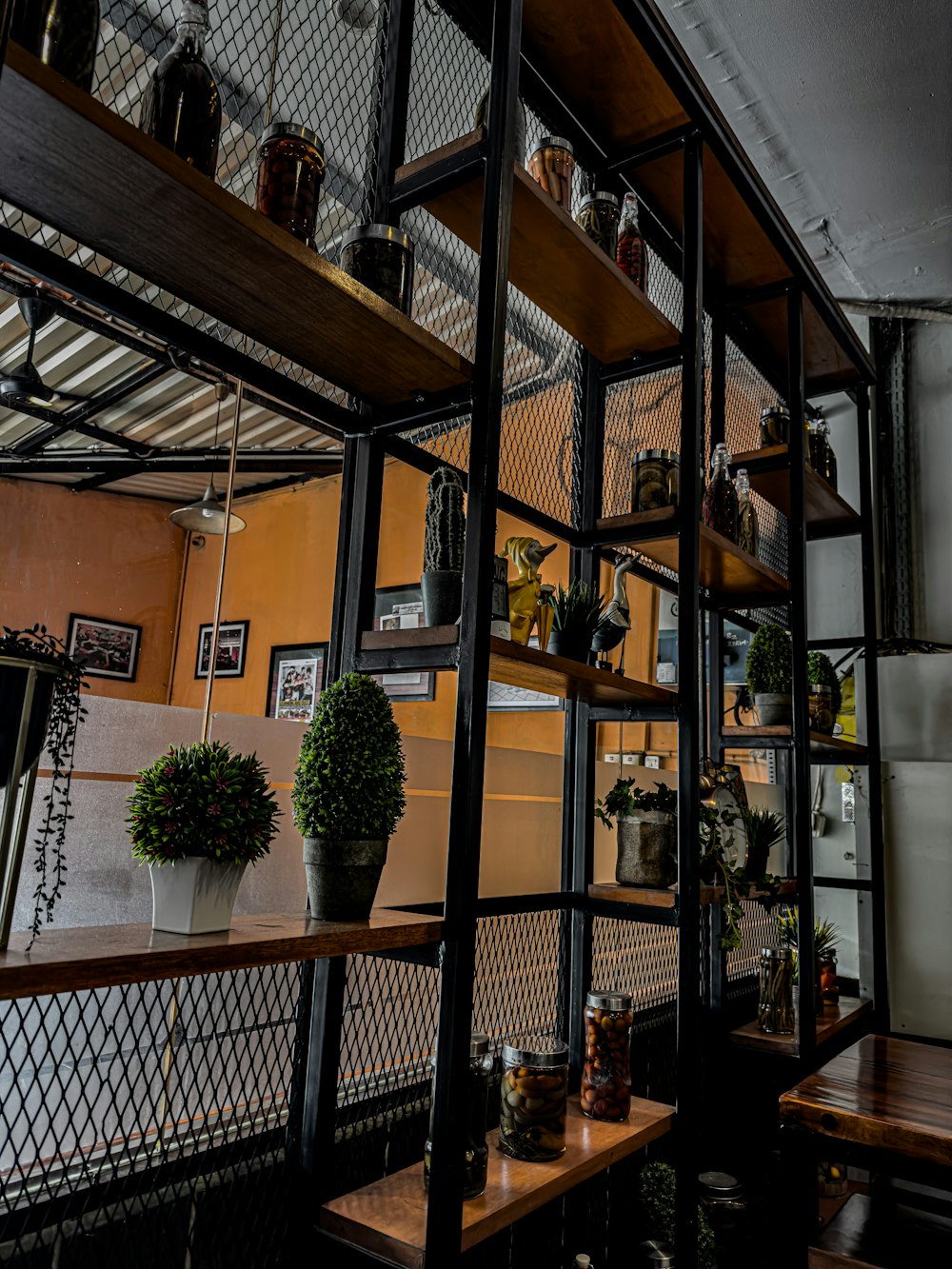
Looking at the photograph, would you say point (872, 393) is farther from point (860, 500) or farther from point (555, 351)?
point (555, 351)

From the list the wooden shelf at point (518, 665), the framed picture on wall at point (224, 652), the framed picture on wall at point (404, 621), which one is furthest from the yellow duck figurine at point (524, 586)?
the framed picture on wall at point (404, 621)

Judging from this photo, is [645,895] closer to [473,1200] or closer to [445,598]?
[473,1200]

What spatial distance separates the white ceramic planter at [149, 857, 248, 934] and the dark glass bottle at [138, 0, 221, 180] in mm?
748

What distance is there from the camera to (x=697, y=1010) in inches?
67.9

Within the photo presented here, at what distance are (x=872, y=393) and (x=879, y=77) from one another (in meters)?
1.29

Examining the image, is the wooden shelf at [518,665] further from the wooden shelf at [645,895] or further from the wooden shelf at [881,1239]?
the wooden shelf at [881,1239]

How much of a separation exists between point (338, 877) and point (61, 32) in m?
0.93

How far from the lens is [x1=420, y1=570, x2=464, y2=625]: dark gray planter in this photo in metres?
1.28

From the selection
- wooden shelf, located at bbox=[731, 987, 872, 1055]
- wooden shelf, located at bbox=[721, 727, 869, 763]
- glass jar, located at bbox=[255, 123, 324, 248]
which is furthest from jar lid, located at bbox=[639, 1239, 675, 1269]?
glass jar, located at bbox=[255, 123, 324, 248]

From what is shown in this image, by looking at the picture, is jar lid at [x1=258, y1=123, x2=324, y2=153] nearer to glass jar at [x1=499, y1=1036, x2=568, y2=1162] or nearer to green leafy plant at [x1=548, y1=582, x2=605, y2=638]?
green leafy plant at [x1=548, y1=582, x2=605, y2=638]

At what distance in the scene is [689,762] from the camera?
175 centimetres

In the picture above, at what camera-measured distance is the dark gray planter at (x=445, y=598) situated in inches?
50.4

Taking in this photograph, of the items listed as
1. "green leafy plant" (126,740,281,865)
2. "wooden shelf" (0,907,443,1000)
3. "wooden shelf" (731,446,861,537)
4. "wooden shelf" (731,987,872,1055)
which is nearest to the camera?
"wooden shelf" (0,907,443,1000)

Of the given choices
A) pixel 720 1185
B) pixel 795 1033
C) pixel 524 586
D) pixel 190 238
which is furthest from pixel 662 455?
pixel 720 1185
